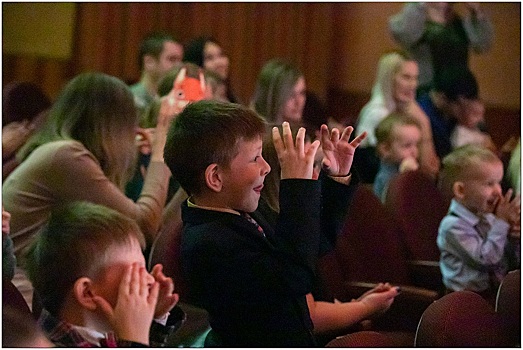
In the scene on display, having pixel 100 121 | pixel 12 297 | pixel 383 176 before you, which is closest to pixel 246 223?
pixel 12 297

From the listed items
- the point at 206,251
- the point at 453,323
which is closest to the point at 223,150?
the point at 206,251

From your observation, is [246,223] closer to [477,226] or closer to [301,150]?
[301,150]

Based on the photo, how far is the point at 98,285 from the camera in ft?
4.28

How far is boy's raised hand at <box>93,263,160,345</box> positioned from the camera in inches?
47.9

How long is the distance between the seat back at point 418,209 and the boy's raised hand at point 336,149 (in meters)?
1.10

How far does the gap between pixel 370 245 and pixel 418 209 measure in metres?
0.30

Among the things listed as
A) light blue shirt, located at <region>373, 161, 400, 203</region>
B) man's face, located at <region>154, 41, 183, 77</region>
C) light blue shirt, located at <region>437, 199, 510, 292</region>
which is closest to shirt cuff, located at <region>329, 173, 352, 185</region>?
light blue shirt, located at <region>437, 199, 510, 292</region>

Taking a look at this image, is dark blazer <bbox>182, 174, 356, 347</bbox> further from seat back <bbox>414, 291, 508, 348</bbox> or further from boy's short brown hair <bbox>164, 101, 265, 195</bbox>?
seat back <bbox>414, 291, 508, 348</bbox>

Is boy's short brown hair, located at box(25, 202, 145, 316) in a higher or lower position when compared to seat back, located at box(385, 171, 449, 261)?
higher

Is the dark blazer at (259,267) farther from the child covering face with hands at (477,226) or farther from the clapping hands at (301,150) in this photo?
the child covering face with hands at (477,226)

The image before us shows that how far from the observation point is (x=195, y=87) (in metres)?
2.24

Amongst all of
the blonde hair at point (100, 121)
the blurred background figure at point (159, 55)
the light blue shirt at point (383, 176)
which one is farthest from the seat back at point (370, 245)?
the blurred background figure at point (159, 55)

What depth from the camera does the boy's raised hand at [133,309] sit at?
1.22 meters

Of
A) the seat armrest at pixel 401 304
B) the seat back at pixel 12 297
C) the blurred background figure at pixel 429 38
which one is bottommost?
the seat armrest at pixel 401 304
